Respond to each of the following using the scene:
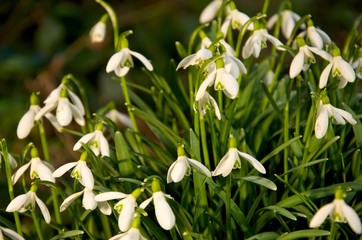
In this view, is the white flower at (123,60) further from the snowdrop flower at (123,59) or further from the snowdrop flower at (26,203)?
Answer: the snowdrop flower at (26,203)

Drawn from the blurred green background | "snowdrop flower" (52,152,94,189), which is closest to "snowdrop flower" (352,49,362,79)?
"snowdrop flower" (52,152,94,189)

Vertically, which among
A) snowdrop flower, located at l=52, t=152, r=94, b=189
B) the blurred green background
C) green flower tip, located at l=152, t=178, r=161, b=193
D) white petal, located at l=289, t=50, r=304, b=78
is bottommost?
the blurred green background

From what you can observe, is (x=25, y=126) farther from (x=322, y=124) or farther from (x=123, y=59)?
(x=322, y=124)

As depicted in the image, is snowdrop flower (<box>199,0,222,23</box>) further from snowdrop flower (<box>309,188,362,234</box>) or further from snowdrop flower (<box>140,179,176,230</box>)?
snowdrop flower (<box>309,188,362,234</box>)

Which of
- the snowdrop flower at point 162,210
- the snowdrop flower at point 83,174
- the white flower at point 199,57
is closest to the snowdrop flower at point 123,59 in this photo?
the white flower at point 199,57

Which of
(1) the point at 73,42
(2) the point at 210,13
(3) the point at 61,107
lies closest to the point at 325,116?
(3) the point at 61,107

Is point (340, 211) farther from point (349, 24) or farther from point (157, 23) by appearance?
point (349, 24)
